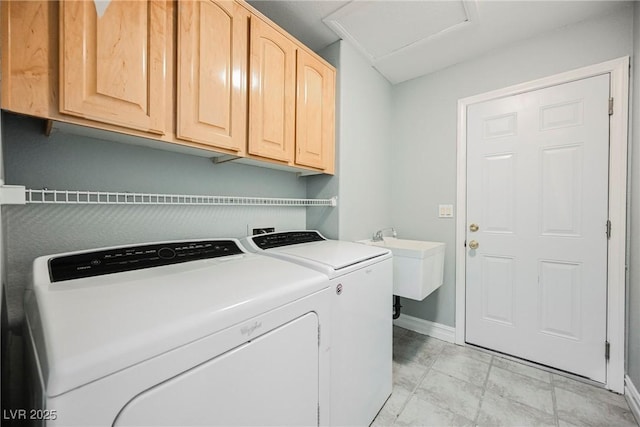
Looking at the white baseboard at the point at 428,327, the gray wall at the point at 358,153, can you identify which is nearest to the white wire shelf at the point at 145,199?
the gray wall at the point at 358,153

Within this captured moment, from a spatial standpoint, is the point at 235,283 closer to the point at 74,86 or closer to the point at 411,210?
the point at 74,86

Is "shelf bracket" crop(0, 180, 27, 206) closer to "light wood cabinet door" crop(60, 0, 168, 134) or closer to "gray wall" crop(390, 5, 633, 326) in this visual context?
"light wood cabinet door" crop(60, 0, 168, 134)

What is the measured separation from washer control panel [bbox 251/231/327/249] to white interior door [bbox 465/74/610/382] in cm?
141

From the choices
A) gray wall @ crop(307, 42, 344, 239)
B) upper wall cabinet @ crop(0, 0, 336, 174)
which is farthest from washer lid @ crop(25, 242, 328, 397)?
gray wall @ crop(307, 42, 344, 239)

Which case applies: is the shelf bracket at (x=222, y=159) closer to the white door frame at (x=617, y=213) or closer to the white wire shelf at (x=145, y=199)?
the white wire shelf at (x=145, y=199)

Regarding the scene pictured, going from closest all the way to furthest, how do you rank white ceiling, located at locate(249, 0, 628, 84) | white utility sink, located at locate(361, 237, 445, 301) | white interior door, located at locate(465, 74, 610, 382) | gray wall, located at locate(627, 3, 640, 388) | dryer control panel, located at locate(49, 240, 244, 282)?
dryer control panel, located at locate(49, 240, 244, 282)
gray wall, located at locate(627, 3, 640, 388)
white ceiling, located at locate(249, 0, 628, 84)
white interior door, located at locate(465, 74, 610, 382)
white utility sink, located at locate(361, 237, 445, 301)

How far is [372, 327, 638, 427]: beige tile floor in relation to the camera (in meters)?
1.42

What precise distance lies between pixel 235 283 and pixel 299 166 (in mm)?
999

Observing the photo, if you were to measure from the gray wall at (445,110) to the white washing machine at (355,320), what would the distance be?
1.07 meters

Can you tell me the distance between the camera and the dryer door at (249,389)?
57 centimetres

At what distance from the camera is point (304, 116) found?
1663 millimetres

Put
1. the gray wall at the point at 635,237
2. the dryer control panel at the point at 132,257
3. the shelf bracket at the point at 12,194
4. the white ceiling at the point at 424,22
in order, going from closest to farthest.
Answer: the shelf bracket at the point at 12,194
the dryer control panel at the point at 132,257
the gray wall at the point at 635,237
the white ceiling at the point at 424,22

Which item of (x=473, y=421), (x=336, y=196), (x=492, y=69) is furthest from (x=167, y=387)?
(x=492, y=69)

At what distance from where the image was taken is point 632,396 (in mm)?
1485
